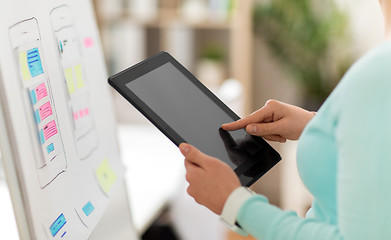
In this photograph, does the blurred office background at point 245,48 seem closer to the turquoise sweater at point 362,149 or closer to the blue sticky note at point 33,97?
the blue sticky note at point 33,97

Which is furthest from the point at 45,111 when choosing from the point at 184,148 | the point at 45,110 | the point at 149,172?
the point at 149,172

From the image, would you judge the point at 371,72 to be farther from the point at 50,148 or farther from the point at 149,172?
the point at 149,172

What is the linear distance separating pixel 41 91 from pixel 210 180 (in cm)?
32

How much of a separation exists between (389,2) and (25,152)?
603mm

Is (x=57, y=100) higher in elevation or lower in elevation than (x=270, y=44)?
higher

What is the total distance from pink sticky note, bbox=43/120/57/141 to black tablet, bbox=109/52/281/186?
137 millimetres

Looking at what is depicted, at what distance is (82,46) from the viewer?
46.4 inches

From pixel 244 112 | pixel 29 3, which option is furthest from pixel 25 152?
pixel 244 112

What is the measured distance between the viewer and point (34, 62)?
914 millimetres

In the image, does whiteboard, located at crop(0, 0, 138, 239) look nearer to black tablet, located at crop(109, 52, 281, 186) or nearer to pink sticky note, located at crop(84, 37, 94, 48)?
Result: pink sticky note, located at crop(84, 37, 94, 48)

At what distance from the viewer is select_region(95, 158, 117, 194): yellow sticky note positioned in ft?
3.82

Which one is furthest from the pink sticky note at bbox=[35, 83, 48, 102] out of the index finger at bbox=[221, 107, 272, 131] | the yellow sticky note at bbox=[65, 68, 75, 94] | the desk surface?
the desk surface

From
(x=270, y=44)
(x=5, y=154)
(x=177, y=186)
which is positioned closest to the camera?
(x=5, y=154)

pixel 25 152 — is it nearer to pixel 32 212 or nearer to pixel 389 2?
pixel 32 212
